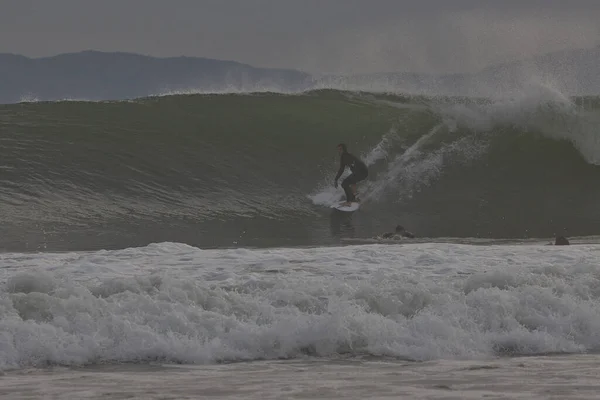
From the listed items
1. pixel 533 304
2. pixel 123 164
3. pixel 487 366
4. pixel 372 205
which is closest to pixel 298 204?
pixel 372 205

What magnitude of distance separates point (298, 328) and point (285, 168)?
43.8ft

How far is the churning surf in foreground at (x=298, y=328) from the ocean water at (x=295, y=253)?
2 cm

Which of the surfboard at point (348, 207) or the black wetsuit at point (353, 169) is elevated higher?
the black wetsuit at point (353, 169)

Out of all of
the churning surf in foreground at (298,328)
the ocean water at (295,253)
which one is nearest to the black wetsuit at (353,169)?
the ocean water at (295,253)

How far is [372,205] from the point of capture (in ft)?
59.1

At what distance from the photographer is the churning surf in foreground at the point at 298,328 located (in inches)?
221

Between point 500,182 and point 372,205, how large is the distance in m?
3.19

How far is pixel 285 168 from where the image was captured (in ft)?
65.6

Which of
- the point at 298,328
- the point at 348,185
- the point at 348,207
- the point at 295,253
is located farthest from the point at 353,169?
the point at 298,328

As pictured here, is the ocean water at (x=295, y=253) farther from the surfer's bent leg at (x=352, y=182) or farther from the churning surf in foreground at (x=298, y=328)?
the surfer's bent leg at (x=352, y=182)

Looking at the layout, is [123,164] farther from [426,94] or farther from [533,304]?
[533,304]

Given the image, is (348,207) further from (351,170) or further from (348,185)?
(351,170)

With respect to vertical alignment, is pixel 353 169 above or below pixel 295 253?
above

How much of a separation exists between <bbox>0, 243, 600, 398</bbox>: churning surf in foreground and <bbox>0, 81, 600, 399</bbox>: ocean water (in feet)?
0.07
